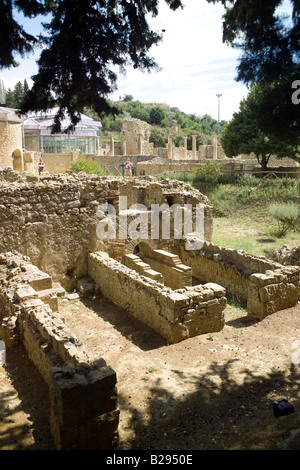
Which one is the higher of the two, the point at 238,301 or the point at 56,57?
the point at 56,57

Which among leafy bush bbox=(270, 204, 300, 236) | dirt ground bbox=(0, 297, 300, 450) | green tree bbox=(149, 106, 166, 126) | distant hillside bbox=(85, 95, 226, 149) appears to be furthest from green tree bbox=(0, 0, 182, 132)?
green tree bbox=(149, 106, 166, 126)

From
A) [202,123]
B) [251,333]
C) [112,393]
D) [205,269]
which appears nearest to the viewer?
[112,393]

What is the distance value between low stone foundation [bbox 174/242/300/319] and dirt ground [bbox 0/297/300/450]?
44 centimetres

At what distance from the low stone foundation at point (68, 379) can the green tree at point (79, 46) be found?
10.5 ft

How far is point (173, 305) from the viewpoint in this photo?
716 cm

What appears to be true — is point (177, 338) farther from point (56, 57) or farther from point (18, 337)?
point (56, 57)

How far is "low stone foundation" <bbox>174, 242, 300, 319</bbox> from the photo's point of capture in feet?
28.0

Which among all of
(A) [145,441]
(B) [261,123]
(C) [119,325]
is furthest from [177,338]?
(B) [261,123]

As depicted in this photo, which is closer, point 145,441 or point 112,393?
point 112,393

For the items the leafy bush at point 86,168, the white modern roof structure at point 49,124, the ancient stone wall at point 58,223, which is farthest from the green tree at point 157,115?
the ancient stone wall at point 58,223

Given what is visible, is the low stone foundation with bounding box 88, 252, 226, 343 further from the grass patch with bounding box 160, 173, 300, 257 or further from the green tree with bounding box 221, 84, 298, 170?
the green tree with bounding box 221, 84, 298, 170

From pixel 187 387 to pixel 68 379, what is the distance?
2245 millimetres

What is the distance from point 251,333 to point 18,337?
449 centimetres

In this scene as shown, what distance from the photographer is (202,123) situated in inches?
3051
